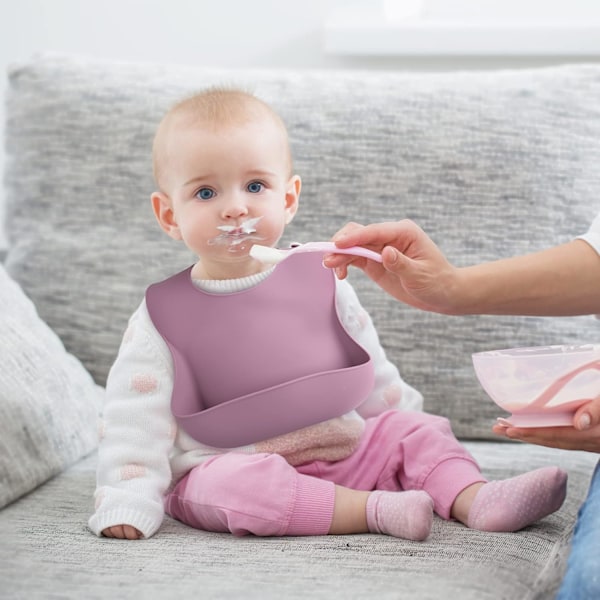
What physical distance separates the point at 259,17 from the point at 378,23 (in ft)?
0.90

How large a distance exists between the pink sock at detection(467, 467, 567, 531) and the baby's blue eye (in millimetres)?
480

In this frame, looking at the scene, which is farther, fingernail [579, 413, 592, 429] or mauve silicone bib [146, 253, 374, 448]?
mauve silicone bib [146, 253, 374, 448]

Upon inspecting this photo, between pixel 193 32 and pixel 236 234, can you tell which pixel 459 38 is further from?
pixel 236 234

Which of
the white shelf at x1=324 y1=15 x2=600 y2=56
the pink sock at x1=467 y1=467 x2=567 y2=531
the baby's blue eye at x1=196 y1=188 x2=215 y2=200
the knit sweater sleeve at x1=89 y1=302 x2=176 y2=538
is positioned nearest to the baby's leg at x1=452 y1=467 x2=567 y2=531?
the pink sock at x1=467 y1=467 x2=567 y2=531

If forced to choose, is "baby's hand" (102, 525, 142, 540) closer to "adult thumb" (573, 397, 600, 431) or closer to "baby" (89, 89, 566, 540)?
"baby" (89, 89, 566, 540)

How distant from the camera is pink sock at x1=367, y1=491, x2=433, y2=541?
1108 mm

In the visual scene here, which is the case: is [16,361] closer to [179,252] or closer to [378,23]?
[179,252]

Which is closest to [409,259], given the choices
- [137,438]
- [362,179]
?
[137,438]

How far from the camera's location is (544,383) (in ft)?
3.58

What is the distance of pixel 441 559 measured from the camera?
1.05 meters

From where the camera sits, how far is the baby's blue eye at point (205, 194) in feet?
4.01

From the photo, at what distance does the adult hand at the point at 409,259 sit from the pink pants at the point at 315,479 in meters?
0.21

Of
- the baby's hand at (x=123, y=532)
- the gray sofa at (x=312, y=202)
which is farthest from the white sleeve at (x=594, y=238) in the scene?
the baby's hand at (x=123, y=532)

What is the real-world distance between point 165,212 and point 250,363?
0.23 meters
